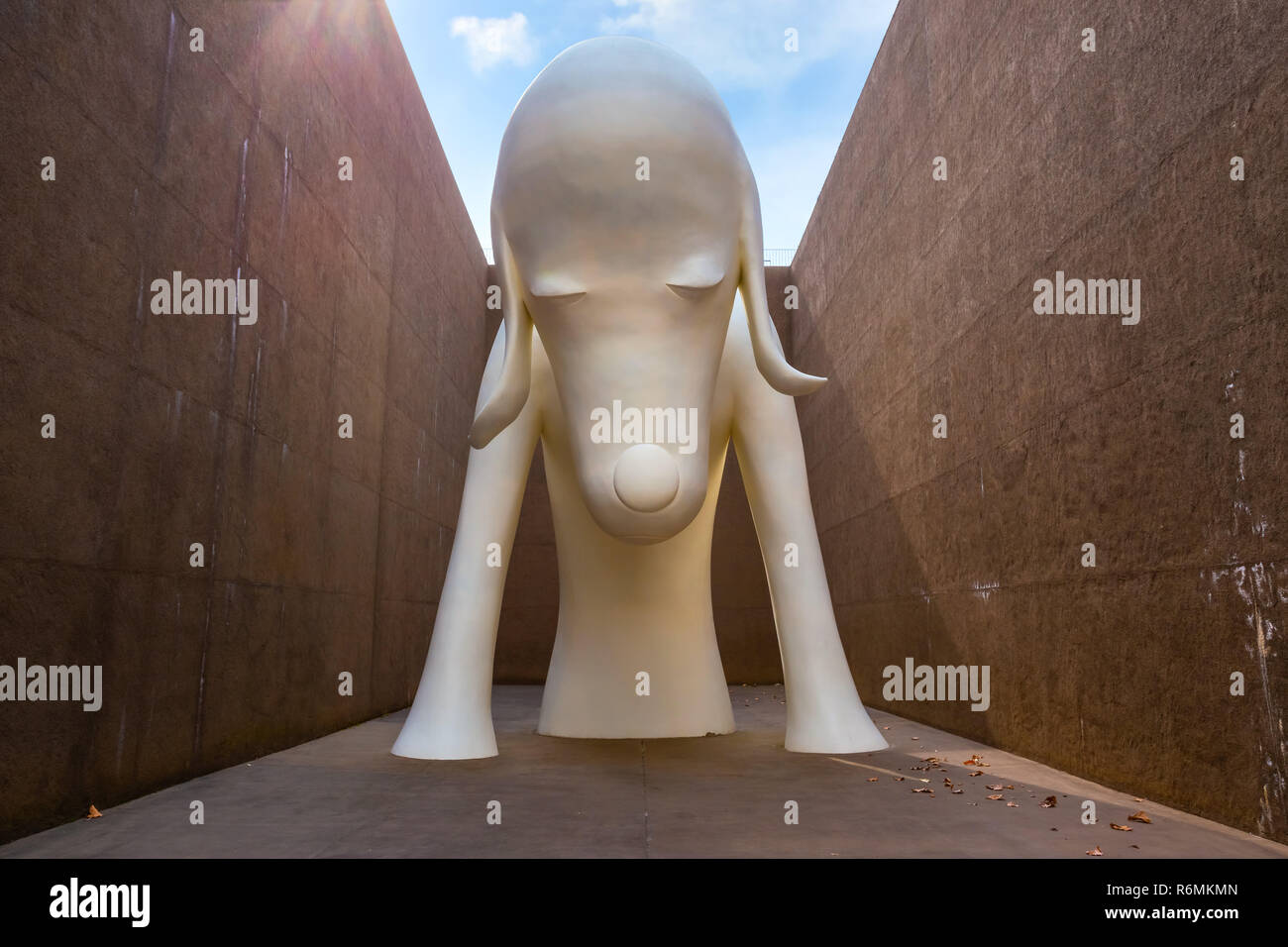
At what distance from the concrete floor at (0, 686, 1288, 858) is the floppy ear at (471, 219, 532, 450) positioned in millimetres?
1252

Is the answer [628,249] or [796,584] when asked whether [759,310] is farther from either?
[796,584]

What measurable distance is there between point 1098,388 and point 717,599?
6.43m

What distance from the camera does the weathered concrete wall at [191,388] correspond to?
8.41ft

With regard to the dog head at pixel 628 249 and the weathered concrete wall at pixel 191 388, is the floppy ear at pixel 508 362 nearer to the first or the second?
the dog head at pixel 628 249

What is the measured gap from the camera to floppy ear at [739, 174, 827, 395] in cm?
331

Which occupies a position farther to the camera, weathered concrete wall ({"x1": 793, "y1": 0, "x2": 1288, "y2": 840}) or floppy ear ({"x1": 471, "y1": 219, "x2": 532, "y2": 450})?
floppy ear ({"x1": 471, "y1": 219, "x2": 532, "y2": 450})

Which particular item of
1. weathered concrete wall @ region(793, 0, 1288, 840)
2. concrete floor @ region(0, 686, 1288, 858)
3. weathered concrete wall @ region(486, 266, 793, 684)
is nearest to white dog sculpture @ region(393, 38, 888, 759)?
concrete floor @ region(0, 686, 1288, 858)

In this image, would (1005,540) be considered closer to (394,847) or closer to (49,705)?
(394,847)

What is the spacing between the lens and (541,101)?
3.08 meters

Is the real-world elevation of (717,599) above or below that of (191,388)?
below

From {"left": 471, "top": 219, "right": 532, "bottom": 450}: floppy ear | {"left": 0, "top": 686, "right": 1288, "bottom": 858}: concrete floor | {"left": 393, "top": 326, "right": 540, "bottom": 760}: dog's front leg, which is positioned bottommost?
{"left": 0, "top": 686, "right": 1288, "bottom": 858}: concrete floor

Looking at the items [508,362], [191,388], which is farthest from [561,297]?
[191,388]

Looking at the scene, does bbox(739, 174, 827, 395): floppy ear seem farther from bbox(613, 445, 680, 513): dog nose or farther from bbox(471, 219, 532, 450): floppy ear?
Result: bbox(471, 219, 532, 450): floppy ear

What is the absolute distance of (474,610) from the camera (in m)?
3.70
